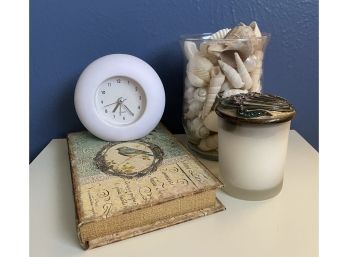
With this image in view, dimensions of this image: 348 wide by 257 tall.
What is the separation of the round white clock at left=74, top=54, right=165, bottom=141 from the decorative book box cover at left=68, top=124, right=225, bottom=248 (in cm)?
4

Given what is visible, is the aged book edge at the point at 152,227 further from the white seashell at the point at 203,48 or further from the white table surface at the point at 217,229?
the white seashell at the point at 203,48

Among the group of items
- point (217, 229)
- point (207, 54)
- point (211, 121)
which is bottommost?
point (217, 229)

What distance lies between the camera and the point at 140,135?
0.57 m

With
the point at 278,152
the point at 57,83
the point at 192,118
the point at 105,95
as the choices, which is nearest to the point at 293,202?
the point at 278,152

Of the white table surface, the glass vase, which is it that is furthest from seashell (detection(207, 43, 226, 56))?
the white table surface

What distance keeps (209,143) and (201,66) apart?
4.8 inches

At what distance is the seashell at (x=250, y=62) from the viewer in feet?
1.69

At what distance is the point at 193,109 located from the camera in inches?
21.9

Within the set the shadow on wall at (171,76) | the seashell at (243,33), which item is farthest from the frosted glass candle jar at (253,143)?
the shadow on wall at (171,76)

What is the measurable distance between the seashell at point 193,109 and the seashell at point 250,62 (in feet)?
0.30

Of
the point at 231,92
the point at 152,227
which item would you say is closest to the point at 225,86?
the point at 231,92

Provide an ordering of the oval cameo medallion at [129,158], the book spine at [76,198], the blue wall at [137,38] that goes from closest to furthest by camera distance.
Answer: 1. the book spine at [76,198]
2. the oval cameo medallion at [129,158]
3. the blue wall at [137,38]

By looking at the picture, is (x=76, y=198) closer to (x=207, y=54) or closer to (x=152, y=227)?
(x=152, y=227)

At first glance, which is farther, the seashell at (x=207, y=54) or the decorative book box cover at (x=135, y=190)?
the seashell at (x=207, y=54)
